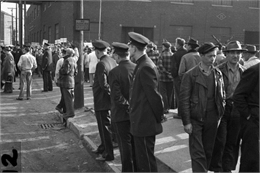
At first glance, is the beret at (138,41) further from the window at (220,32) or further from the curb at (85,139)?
the window at (220,32)

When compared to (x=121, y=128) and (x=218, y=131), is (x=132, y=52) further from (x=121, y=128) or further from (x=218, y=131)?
(x=218, y=131)

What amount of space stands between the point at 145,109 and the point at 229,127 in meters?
1.57

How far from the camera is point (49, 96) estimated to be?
14.6 metres

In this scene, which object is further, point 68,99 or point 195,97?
point 68,99

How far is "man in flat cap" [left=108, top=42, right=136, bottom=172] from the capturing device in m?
5.15

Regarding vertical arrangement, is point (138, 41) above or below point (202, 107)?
above

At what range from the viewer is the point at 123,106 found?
5.21 m

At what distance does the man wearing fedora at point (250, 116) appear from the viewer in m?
4.05

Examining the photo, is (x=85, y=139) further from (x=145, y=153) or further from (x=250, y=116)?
(x=250, y=116)

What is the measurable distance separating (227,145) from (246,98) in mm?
1306

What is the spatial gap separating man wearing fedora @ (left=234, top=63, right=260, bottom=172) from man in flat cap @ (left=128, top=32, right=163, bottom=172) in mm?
1035

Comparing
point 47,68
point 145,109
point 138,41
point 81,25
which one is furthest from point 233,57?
point 47,68
